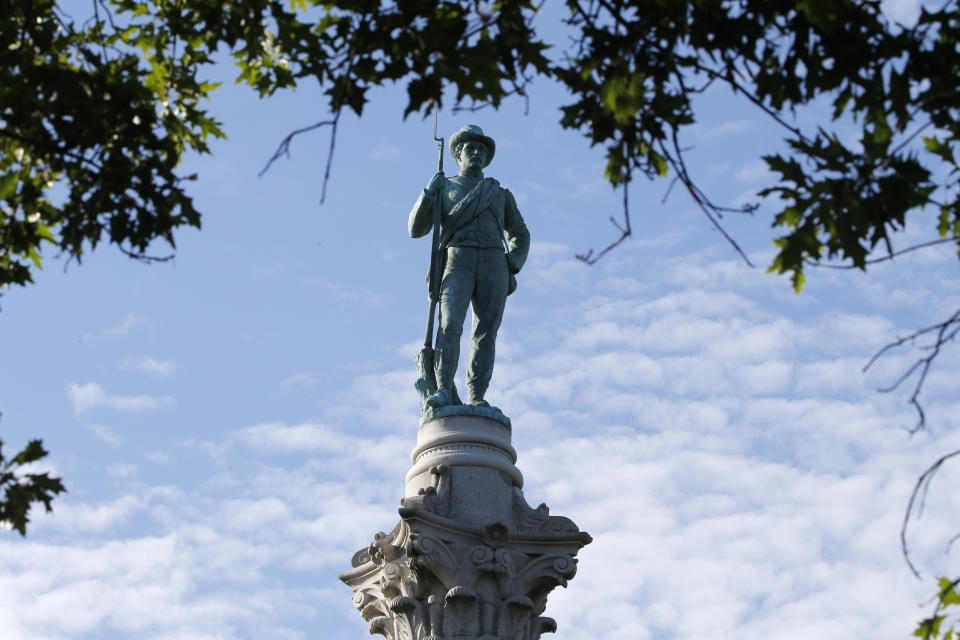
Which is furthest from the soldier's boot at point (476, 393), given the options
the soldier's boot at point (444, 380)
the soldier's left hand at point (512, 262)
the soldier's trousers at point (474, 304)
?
the soldier's left hand at point (512, 262)

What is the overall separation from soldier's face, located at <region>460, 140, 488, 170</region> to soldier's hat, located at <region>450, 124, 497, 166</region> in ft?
0.18

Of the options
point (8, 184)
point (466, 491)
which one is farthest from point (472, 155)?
point (8, 184)

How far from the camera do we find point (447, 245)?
15766 millimetres

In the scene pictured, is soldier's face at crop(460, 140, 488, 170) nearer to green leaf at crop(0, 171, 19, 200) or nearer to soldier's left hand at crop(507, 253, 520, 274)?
soldier's left hand at crop(507, 253, 520, 274)

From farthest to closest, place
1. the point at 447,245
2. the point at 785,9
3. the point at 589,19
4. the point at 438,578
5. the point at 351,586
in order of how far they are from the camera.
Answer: the point at 447,245
the point at 351,586
the point at 438,578
the point at 589,19
the point at 785,9

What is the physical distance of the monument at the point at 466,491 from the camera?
13.6m

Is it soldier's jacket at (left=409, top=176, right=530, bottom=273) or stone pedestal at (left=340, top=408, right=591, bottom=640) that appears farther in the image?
soldier's jacket at (left=409, top=176, right=530, bottom=273)

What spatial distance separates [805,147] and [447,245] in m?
7.69

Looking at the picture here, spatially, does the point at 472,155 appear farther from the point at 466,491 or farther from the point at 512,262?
the point at 466,491

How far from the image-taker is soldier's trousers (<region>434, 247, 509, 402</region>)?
50.4ft

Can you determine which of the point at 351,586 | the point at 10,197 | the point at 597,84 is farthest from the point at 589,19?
the point at 351,586

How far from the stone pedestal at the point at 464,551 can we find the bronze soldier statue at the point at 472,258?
0.84 m

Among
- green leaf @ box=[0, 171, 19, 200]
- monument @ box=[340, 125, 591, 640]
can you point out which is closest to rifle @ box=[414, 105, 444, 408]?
monument @ box=[340, 125, 591, 640]

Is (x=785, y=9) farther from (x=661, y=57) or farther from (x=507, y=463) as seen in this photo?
(x=507, y=463)
